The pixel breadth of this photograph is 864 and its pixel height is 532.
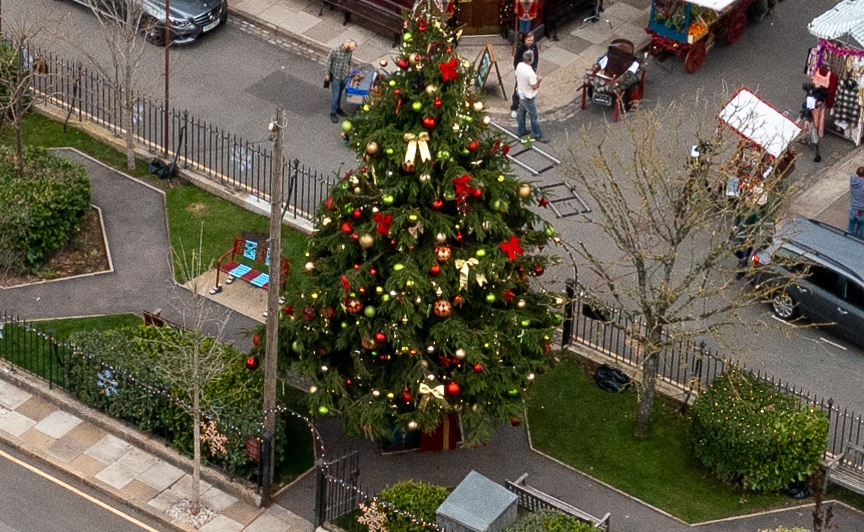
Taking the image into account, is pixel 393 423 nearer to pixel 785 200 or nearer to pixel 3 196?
pixel 785 200

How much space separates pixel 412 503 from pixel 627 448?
4.28 m

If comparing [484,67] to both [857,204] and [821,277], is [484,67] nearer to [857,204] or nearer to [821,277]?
[857,204]

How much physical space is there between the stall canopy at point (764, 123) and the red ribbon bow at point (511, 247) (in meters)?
7.68

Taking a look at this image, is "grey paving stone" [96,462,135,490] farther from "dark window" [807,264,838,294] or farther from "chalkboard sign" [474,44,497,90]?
"chalkboard sign" [474,44,497,90]

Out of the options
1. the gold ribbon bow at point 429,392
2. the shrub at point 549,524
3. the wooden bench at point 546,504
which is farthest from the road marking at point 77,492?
the shrub at point 549,524

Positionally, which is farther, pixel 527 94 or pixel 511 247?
pixel 527 94

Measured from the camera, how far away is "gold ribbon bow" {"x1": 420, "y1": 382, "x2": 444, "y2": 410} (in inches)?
991

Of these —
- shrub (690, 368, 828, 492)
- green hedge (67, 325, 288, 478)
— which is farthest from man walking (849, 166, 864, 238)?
green hedge (67, 325, 288, 478)

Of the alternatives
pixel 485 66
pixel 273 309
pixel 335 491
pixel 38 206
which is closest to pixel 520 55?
pixel 485 66

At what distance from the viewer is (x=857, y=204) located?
31.6 metres

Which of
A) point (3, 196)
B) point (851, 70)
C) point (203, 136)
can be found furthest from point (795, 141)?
point (3, 196)

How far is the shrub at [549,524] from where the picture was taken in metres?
24.4

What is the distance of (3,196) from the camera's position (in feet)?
100

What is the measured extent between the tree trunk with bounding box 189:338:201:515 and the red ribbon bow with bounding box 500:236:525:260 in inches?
178
